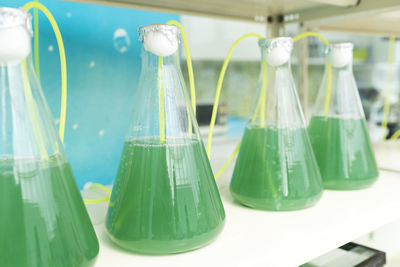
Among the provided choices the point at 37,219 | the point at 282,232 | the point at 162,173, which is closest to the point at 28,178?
the point at 37,219

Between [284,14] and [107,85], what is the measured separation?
0.59m

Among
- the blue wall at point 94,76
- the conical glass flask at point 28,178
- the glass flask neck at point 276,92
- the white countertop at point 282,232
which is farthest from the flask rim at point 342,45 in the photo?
the blue wall at point 94,76

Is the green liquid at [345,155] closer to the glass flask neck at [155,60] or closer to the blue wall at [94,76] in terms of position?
the glass flask neck at [155,60]

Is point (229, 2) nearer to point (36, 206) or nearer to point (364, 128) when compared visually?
point (364, 128)

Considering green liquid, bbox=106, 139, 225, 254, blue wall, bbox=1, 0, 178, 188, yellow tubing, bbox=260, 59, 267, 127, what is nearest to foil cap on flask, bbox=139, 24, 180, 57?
green liquid, bbox=106, 139, 225, 254

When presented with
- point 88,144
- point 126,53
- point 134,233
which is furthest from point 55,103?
point 134,233

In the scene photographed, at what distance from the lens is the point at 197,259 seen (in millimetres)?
401

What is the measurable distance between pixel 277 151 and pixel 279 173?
0.11ft

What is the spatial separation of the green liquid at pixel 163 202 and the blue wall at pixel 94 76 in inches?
26.9

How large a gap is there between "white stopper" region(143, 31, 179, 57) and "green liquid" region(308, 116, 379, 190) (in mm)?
367

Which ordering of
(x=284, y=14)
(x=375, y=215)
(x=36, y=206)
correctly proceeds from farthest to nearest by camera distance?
(x=284, y=14) → (x=375, y=215) → (x=36, y=206)

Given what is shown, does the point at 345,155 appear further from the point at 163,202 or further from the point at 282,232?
the point at 163,202

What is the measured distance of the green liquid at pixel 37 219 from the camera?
32 cm

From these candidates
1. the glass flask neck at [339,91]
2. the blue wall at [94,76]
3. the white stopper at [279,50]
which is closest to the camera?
the white stopper at [279,50]
